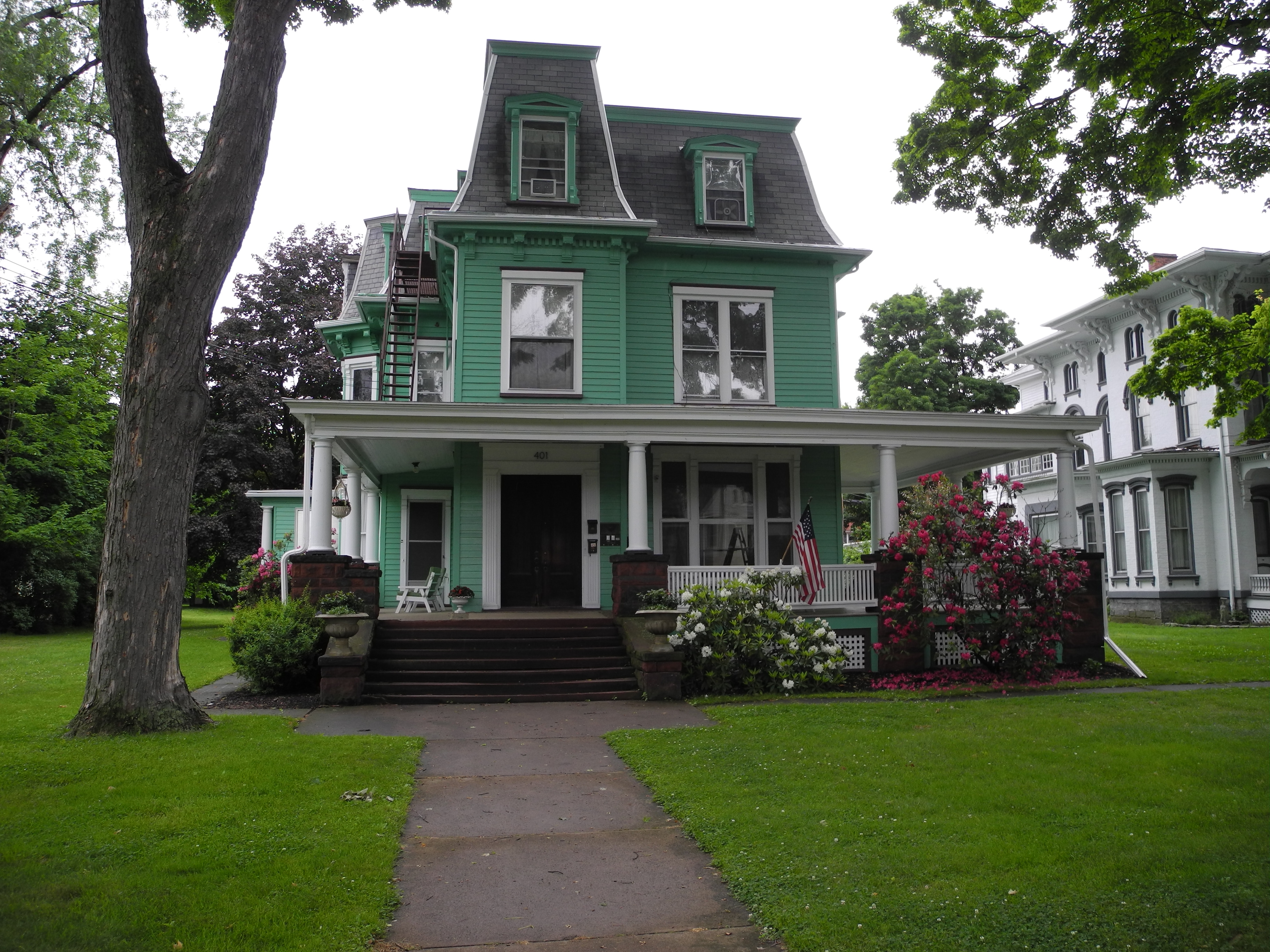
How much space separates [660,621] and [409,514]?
24.0ft

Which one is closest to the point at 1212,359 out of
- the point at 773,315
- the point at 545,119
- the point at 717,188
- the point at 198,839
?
the point at 773,315

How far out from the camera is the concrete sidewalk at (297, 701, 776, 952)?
4035 mm

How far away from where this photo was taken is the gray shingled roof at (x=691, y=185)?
617 inches

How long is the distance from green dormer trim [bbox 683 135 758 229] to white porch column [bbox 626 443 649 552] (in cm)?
507

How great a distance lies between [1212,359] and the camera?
1449 centimetres

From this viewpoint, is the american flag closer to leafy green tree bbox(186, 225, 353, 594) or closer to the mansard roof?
the mansard roof

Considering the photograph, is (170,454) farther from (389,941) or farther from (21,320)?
(21,320)

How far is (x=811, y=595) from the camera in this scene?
1252cm

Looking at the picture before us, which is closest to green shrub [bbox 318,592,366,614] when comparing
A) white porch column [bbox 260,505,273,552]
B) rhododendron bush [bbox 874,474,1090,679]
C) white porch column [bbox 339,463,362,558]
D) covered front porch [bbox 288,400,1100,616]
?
covered front porch [bbox 288,400,1100,616]

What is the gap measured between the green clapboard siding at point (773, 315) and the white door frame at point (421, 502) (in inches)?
175

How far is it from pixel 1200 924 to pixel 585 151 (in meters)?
14.2

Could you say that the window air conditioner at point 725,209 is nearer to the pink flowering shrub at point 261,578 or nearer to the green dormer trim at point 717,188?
the green dormer trim at point 717,188

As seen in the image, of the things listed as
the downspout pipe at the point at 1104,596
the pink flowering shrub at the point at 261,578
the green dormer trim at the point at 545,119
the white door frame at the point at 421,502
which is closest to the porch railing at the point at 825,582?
the downspout pipe at the point at 1104,596

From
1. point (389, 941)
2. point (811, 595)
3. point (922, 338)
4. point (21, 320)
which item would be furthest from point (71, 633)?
point (922, 338)
